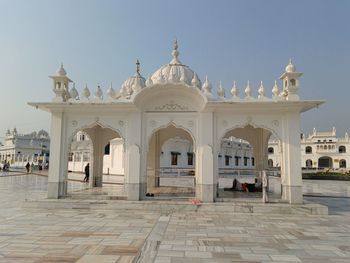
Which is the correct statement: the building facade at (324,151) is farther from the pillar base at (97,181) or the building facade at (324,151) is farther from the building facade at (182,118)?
the building facade at (182,118)

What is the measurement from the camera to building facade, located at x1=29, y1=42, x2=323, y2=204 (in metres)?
11.0

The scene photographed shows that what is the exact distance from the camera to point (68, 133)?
11.8 metres

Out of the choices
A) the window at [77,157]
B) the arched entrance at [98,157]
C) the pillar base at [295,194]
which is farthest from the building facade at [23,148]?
the pillar base at [295,194]

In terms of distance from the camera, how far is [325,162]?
2741 inches

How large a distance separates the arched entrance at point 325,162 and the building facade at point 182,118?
64.2 meters

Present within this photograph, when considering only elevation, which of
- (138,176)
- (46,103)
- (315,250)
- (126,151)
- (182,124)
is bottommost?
(315,250)

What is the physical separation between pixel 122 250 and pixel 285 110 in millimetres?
7731

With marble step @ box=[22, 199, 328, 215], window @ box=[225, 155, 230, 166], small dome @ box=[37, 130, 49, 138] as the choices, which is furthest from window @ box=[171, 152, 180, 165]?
small dome @ box=[37, 130, 49, 138]

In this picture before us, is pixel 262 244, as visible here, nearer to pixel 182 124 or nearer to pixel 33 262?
pixel 33 262

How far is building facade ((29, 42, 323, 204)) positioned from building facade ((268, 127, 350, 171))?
5645 centimetres

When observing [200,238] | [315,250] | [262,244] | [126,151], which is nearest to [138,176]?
[126,151]

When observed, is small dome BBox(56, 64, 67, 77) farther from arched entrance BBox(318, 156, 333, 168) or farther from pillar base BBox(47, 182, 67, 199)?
arched entrance BBox(318, 156, 333, 168)

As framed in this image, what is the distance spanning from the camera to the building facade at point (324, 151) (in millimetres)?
66688

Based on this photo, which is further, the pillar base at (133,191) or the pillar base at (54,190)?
the pillar base at (54,190)
